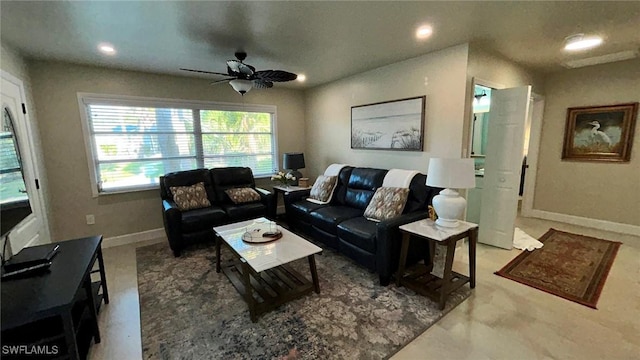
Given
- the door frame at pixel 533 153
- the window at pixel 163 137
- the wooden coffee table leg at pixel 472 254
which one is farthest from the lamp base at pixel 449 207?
the window at pixel 163 137

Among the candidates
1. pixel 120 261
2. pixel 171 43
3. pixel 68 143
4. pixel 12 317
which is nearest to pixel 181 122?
pixel 68 143

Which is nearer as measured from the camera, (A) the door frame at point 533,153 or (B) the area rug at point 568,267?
(B) the area rug at point 568,267

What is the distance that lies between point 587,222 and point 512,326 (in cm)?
348

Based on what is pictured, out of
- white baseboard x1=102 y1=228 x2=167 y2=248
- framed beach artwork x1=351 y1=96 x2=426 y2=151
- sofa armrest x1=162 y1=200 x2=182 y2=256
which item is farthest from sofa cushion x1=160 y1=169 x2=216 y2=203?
framed beach artwork x1=351 y1=96 x2=426 y2=151

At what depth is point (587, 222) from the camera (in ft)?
13.7

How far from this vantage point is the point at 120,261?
3.23 m

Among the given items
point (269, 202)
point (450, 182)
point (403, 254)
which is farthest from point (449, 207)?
point (269, 202)

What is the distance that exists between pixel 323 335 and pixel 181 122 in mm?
3703

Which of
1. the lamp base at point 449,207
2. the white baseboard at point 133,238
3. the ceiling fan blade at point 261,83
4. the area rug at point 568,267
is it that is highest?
the ceiling fan blade at point 261,83

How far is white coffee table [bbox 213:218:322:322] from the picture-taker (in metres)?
2.14

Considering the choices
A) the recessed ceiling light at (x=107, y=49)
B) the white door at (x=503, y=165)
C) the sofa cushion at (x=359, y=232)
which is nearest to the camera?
the sofa cushion at (x=359, y=232)

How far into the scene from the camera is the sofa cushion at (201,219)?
10.8ft

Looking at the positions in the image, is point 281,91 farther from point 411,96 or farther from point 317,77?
point 411,96

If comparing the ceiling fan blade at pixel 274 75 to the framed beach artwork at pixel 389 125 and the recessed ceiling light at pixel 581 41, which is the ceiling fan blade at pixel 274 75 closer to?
the framed beach artwork at pixel 389 125
